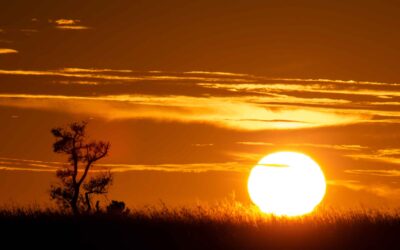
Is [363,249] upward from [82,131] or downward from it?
downward

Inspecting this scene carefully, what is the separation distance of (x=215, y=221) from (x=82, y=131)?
85.3ft

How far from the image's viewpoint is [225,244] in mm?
26438

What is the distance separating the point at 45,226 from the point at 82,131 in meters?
26.3

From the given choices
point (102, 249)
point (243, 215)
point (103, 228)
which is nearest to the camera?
point (102, 249)

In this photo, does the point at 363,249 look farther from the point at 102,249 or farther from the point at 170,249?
the point at 102,249

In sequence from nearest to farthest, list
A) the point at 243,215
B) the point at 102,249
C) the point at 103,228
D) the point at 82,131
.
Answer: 1. the point at 102,249
2. the point at 103,228
3. the point at 243,215
4. the point at 82,131

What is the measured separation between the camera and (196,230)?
28266 millimetres

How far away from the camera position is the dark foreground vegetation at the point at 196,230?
26.6m

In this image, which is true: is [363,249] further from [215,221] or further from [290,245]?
[215,221]

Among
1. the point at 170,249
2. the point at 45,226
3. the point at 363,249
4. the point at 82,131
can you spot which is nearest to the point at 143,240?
the point at 170,249

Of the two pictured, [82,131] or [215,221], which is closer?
[215,221]

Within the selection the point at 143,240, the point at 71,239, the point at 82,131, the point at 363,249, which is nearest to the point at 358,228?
the point at 363,249

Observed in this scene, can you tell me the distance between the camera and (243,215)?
99.3 ft

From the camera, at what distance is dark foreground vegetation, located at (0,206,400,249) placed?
26.6 metres
